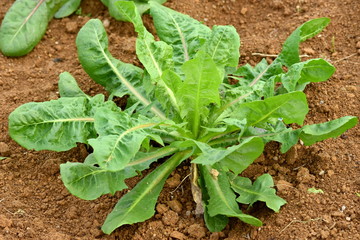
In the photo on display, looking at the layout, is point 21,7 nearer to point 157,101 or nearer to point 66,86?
point 66,86

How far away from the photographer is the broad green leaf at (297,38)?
3.48 metres

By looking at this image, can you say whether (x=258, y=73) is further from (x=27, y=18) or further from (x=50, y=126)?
(x=27, y=18)

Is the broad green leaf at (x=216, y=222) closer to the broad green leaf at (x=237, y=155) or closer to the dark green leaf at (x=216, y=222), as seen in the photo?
the dark green leaf at (x=216, y=222)

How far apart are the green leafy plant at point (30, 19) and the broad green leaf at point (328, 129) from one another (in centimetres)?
197

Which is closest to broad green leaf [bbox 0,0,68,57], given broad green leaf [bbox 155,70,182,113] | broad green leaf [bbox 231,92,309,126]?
broad green leaf [bbox 155,70,182,113]

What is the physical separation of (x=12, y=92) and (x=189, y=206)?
1.65 meters

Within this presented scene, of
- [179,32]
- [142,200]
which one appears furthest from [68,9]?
[142,200]

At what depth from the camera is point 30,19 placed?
15.0ft

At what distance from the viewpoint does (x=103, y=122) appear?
2863 millimetres

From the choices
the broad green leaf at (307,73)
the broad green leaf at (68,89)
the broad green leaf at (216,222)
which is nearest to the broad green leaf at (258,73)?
the broad green leaf at (307,73)

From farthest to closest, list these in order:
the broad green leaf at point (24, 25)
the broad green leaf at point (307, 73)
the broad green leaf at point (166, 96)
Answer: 1. the broad green leaf at point (24, 25)
2. the broad green leaf at point (166, 96)
3. the broad green leaf at point (307, 73)

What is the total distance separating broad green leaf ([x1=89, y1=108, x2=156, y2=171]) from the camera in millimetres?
2581

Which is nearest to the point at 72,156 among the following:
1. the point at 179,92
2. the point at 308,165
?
the point at 179,92

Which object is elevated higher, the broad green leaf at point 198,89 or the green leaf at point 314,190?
the broad green leaf at point 198,89
